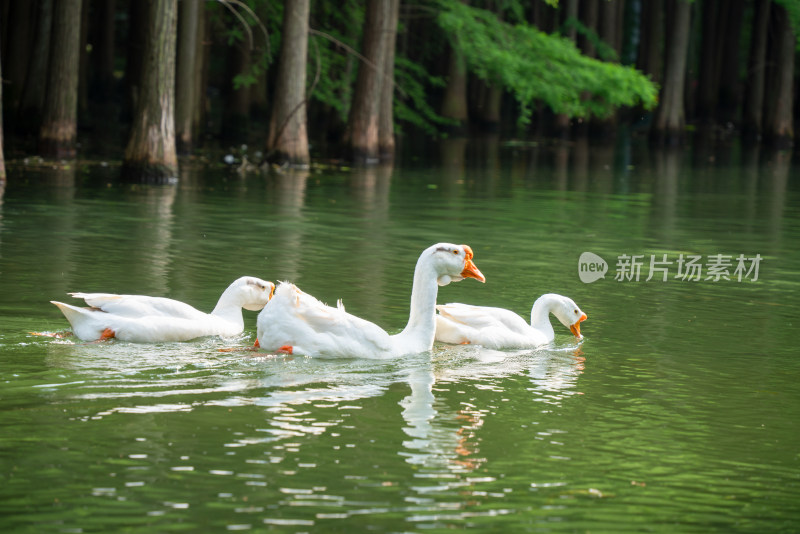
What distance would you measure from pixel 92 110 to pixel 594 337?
34134mm

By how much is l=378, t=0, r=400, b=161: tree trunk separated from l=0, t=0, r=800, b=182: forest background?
42mm

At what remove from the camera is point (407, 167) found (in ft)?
94.9

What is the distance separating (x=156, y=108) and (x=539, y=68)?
33.9 ft

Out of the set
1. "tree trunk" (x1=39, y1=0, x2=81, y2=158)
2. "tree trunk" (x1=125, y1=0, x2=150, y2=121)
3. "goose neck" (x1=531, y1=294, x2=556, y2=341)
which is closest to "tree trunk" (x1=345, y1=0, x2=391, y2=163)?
"tree trunk" (x1=39, y1=0, x2=81, y2=158)

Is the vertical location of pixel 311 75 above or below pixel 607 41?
below

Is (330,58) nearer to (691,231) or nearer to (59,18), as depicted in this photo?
(59,18)

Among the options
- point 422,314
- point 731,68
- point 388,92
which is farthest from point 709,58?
point 422,314

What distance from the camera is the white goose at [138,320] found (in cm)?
895

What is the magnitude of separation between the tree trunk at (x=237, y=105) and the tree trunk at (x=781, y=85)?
1856cm

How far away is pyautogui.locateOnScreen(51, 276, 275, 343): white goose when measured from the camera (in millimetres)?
8945

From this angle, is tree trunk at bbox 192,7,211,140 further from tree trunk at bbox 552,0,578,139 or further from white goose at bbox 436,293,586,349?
white goose at bbox 436,293,586,349

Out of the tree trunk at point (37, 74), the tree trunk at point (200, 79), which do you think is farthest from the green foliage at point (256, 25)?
the tree trunk at point (37, 74)

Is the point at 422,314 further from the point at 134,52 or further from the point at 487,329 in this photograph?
the point at 134,52

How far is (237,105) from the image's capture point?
3769cm
